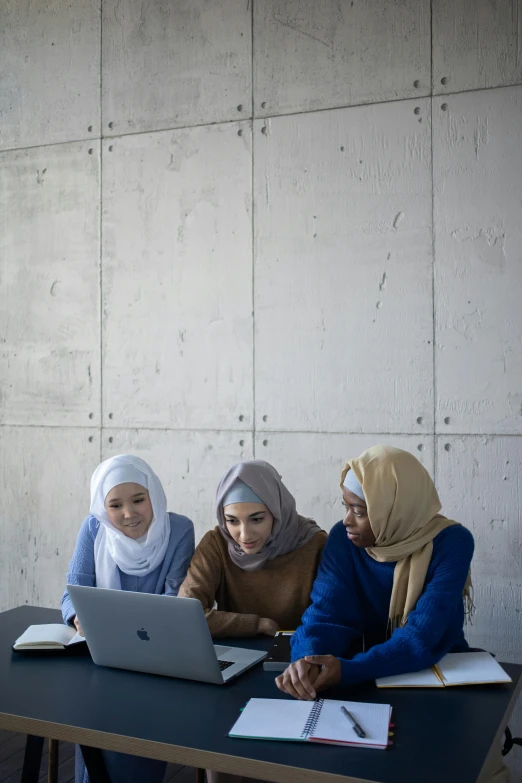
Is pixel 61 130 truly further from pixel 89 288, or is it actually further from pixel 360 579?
pixel 360 579

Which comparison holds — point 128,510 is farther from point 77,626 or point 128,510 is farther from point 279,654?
point 279,654

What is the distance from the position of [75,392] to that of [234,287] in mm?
1011

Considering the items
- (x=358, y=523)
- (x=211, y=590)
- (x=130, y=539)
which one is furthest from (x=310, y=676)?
(x=130, y=539)

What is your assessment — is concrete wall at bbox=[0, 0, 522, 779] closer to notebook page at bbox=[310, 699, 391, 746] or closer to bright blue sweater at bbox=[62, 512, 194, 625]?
bright blue sweater at bbox=[62, 512, 194, 625]

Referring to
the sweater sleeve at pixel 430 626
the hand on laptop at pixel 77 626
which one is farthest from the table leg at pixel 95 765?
the sweater sleeve at pixel 430 626

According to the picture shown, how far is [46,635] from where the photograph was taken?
2.21 m

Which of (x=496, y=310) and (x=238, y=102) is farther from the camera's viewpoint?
(x=238, y=102)

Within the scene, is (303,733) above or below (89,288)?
below

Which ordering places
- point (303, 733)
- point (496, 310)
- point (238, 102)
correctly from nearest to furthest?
point (303, 733)
point (496, 310)
point (238, 102)

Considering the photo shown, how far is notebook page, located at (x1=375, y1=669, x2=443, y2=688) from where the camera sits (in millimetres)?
1825

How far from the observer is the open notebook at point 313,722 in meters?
1.54

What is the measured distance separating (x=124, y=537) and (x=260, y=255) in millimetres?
1539

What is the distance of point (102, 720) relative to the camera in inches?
66.1

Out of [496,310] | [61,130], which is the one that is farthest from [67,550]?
[496,310]
